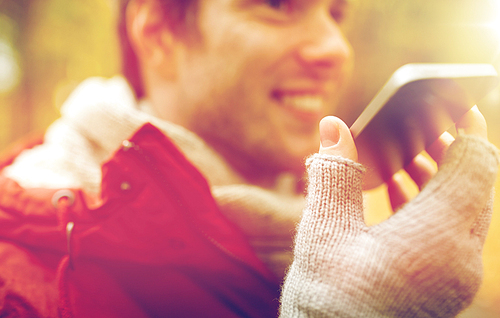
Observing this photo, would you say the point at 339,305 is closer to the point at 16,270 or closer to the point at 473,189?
the point at 473,189

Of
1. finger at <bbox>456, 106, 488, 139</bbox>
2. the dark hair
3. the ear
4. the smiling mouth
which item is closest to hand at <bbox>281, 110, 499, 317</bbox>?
finger at <bbox>456, 106, 488, 139</bbox>

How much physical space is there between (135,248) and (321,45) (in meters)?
0.52

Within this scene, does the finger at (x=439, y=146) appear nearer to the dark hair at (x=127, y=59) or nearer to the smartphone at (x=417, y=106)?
the smartphone at (x=417, y=106)

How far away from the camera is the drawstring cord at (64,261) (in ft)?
1.61

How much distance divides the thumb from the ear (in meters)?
0.50

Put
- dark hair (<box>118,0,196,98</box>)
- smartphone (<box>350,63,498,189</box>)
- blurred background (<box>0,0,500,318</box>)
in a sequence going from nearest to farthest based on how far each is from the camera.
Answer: smartphone (<box>350,63,498,189</box>) → blurred background (<box>0,0,500,318</box>) → dark hair (<box>118,0,196,98</box>)

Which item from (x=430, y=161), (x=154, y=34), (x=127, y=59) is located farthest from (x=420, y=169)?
(x=127, y=59)

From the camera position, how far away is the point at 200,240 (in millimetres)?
560

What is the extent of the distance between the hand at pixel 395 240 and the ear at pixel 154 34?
522 mm

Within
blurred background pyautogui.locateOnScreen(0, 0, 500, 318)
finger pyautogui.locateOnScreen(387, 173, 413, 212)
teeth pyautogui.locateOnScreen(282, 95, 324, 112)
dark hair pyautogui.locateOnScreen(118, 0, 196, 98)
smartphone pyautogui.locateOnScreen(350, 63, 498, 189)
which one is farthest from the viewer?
dark hair pyautogui.locateOnScreen(118, 0, 196, 98)

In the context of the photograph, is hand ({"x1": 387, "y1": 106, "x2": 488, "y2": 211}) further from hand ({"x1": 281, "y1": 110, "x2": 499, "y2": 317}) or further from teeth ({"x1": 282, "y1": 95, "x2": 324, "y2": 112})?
teeth ({"x1": 282, "y1": 95, "x2": 324, "y2": 112})

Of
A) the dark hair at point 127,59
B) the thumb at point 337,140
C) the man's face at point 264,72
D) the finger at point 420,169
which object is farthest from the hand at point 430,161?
the dark hair at point 127,59

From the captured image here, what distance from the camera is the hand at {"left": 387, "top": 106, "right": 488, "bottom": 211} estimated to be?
0.37 m

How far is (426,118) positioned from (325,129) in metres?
0.11
